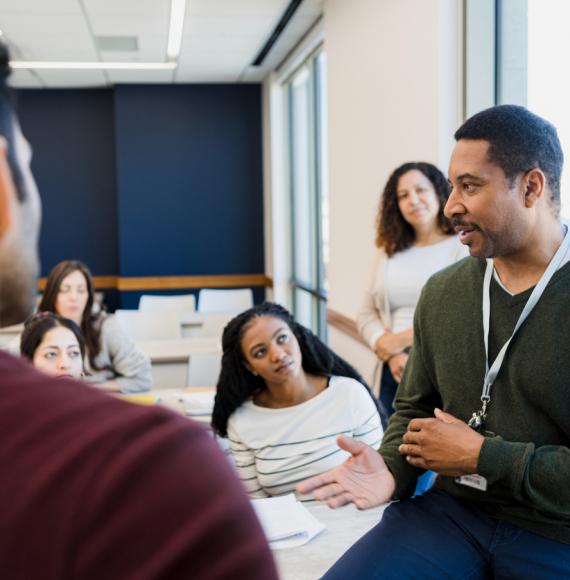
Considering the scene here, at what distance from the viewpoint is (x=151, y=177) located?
9.31m

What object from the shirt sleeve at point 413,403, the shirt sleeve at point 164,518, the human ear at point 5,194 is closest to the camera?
the shirt sleeve at point 164,518

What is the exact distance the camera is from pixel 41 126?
952 cm

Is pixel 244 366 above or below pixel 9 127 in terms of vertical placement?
below

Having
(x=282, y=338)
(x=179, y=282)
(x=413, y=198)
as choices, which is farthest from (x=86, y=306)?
(x=179, y=282)

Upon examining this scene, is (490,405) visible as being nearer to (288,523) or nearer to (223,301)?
(288,523)

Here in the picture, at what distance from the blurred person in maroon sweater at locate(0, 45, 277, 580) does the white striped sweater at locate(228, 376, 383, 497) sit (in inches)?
86.2

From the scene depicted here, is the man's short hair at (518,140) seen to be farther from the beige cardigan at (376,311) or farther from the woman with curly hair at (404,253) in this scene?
the beige cardigan at (376,311)

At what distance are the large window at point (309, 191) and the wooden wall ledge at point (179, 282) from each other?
82 cm

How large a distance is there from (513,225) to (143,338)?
4534mm

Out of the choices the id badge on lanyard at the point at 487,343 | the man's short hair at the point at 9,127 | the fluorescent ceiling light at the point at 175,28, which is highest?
the fluorescent ceiling light at the point at 175,28

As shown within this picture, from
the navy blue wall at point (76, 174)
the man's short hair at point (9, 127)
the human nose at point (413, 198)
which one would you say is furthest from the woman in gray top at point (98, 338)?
the navy blue wall at point (76, 174)

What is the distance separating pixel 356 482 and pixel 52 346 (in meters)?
1.99

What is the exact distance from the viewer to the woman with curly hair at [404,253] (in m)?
3.11

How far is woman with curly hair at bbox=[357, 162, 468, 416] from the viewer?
3.11 m
